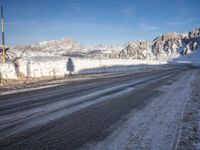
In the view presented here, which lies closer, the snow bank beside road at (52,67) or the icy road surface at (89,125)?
the icy road surface at (89,125)

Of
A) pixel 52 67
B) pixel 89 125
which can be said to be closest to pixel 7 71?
pixel 52 67

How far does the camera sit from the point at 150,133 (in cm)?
434

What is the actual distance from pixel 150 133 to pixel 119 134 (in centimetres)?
69

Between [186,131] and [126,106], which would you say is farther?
[126,106]

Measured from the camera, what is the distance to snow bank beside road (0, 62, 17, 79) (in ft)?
47.9

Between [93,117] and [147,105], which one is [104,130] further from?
[147,105]

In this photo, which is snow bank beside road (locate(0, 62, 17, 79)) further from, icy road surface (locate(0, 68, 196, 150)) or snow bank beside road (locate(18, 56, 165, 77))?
icy road surface (locate(0, 68, 196, 150))

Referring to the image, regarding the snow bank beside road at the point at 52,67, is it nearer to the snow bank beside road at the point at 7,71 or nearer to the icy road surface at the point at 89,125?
the snow bank beside road at the point at 7,71

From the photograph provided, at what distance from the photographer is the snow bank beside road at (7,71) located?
14.6 m

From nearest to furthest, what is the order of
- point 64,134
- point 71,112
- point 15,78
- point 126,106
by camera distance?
1. point 64,134
2. point 71,112
3. point 126,106
4. point 15,78

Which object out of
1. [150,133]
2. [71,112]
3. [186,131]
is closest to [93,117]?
[71,112]

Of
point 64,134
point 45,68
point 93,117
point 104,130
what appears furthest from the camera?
point 45,68

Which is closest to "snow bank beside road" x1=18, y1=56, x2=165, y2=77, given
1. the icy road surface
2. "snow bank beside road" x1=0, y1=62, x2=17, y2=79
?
"snow bank beside road" x1=0, y1=62, x2=17, y2=79

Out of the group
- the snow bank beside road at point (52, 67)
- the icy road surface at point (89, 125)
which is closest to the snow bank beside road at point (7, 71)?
the snow bank beside road at point (52, 67)
